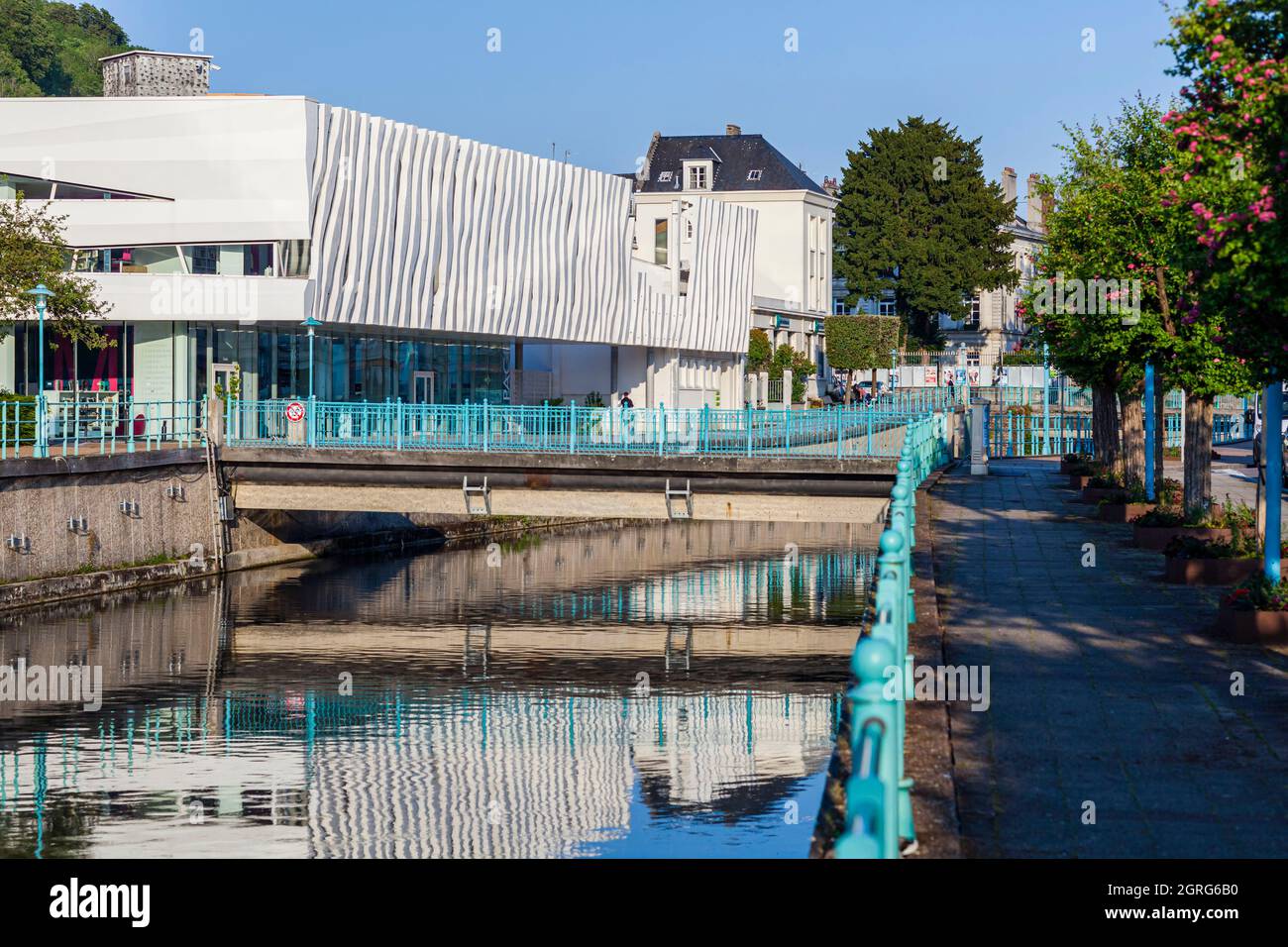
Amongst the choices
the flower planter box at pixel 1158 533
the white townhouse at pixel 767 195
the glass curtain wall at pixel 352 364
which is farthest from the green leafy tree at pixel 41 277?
the white townhouse at pixel 767 195

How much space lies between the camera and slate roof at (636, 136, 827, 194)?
3278 inches

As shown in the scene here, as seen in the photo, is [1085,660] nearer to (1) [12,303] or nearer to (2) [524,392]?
(1) [12,303]

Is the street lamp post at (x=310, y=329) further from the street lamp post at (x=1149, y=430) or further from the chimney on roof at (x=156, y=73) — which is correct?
the street lamp post at (x=1149, y=430)

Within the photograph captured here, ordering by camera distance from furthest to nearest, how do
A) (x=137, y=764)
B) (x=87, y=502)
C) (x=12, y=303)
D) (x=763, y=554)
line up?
(x=763, y=554), (x=12, y=303), (x=87, y=502), (x=137, y=764)

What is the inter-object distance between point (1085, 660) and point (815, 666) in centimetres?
1118

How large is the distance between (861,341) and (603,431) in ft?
186

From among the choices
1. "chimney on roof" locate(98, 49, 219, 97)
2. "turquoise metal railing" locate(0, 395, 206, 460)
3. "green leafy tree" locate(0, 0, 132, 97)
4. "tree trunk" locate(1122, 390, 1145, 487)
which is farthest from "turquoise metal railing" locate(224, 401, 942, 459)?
"green leafy tree" locate(0, 0, 132, 97)

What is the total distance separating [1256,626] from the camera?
505 inches

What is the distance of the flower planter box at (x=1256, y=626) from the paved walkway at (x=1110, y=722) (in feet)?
0.51

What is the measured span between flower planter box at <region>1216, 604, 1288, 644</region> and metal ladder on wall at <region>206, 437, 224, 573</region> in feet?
79.2

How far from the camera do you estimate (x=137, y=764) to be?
56.1 ft

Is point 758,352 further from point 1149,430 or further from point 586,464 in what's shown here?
point 1149,430

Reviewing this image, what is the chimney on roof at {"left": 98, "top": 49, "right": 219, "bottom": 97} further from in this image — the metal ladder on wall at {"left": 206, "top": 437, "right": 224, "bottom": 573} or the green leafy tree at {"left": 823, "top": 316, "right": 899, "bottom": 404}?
A: the green leafy tree at {"left": 823, "top": 316, "right": 899, "bottom": 404}
